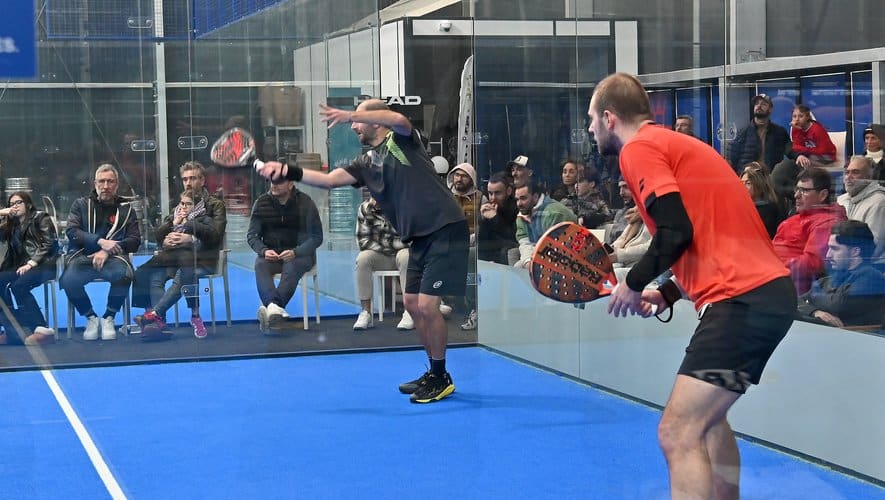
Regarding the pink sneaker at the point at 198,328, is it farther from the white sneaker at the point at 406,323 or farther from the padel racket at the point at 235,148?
the white sneaker at the point at 406,323

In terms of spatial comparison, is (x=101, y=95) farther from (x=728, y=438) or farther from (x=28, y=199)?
(x=728, y=438)

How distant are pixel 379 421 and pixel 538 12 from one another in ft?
3.82

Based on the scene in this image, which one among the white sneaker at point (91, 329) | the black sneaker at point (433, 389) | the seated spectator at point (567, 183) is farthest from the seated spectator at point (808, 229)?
the white sneaker at point (91, 329)

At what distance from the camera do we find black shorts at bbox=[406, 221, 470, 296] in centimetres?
367

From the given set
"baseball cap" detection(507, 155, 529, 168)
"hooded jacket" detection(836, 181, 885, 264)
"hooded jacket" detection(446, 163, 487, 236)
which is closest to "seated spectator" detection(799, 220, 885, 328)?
"hooded jacket" detection(836, 181, 885, 264)

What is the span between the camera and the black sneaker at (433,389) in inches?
132

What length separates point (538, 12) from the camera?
343 cm

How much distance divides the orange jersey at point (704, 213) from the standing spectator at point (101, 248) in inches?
67.2

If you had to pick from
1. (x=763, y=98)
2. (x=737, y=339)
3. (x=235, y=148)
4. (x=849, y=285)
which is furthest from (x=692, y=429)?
(x=235, y=148)

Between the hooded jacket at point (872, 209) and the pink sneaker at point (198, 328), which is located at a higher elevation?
the hooded jacket at point (872, 209)

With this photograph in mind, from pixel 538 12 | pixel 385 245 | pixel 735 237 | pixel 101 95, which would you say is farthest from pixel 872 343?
pixel 101 95

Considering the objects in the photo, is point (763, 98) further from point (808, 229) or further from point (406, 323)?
point (406, 323)

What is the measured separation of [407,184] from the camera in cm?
347

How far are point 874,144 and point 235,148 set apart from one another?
7.27 ft
